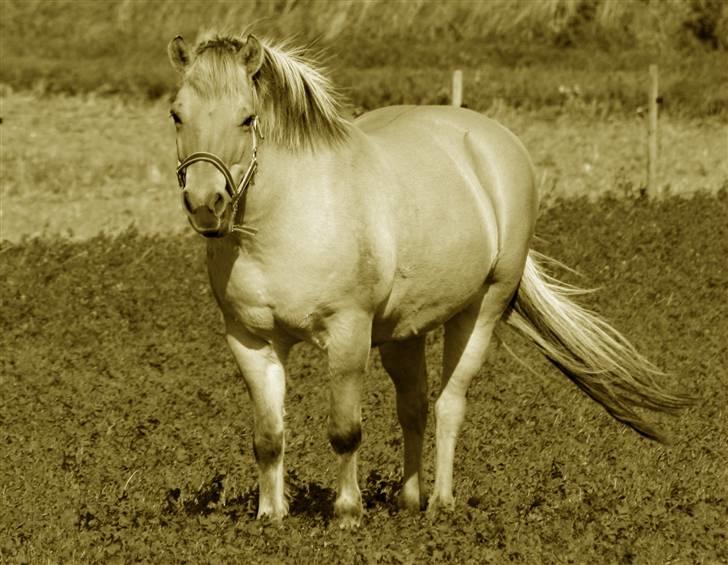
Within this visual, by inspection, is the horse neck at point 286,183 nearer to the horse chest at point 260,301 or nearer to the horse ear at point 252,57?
the horse chest at point 260,301

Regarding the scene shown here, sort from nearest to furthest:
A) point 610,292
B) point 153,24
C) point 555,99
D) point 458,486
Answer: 1. point 458,486
2. point 610,292
3. point 555,99
4. point 153,24

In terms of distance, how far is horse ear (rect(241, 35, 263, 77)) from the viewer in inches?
Answer: 223

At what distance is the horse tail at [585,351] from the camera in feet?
24.9

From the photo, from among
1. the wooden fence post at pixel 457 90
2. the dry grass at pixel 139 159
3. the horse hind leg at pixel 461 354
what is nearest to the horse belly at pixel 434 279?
→ the horse hind leg at pixel 461 354

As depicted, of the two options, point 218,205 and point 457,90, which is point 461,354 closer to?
point 218,205

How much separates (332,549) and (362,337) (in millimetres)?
861

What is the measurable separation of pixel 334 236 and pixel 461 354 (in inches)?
61.6

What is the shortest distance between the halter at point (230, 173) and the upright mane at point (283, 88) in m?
0.12

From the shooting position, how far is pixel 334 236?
5.85m

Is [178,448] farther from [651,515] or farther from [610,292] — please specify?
[610,292]

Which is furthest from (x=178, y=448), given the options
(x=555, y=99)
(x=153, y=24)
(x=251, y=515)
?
(x=153, y=24)

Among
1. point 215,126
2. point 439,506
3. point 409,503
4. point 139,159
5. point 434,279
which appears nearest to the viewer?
point 215,126

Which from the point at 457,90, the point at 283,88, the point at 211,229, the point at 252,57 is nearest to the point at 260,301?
the point at 211,229

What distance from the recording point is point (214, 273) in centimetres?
600
